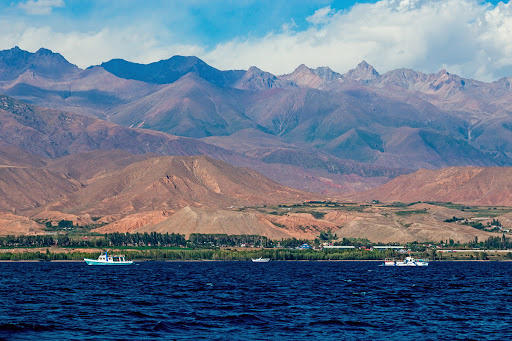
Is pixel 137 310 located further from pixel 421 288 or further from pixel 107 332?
pixel 421 288

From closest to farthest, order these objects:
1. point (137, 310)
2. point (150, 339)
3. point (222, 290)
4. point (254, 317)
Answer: point (150, 339), point (254, 317), point (137, 310), point (222, 290)

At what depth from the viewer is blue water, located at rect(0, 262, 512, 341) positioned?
113m

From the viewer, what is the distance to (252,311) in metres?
136

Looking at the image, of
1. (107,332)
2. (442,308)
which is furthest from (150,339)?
(442,308)

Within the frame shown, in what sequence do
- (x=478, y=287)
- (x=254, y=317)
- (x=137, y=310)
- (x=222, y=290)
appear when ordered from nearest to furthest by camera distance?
(x=254, y=317)
(x=137, y=310)
(x=222, y=290)
(x=478, y=287)

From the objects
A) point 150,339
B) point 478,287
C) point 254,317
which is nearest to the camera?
point 150,339

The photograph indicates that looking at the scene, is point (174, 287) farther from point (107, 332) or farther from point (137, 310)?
point (107, 332)

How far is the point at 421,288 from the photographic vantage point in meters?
187

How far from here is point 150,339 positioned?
107312mm

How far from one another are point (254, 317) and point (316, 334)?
58.0ft

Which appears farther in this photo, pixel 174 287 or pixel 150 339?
pixel 174 287

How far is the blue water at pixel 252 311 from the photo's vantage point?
11319cm

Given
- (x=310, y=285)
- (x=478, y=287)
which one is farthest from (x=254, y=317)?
(x=478, y=287)

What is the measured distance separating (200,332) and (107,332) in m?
12.8
